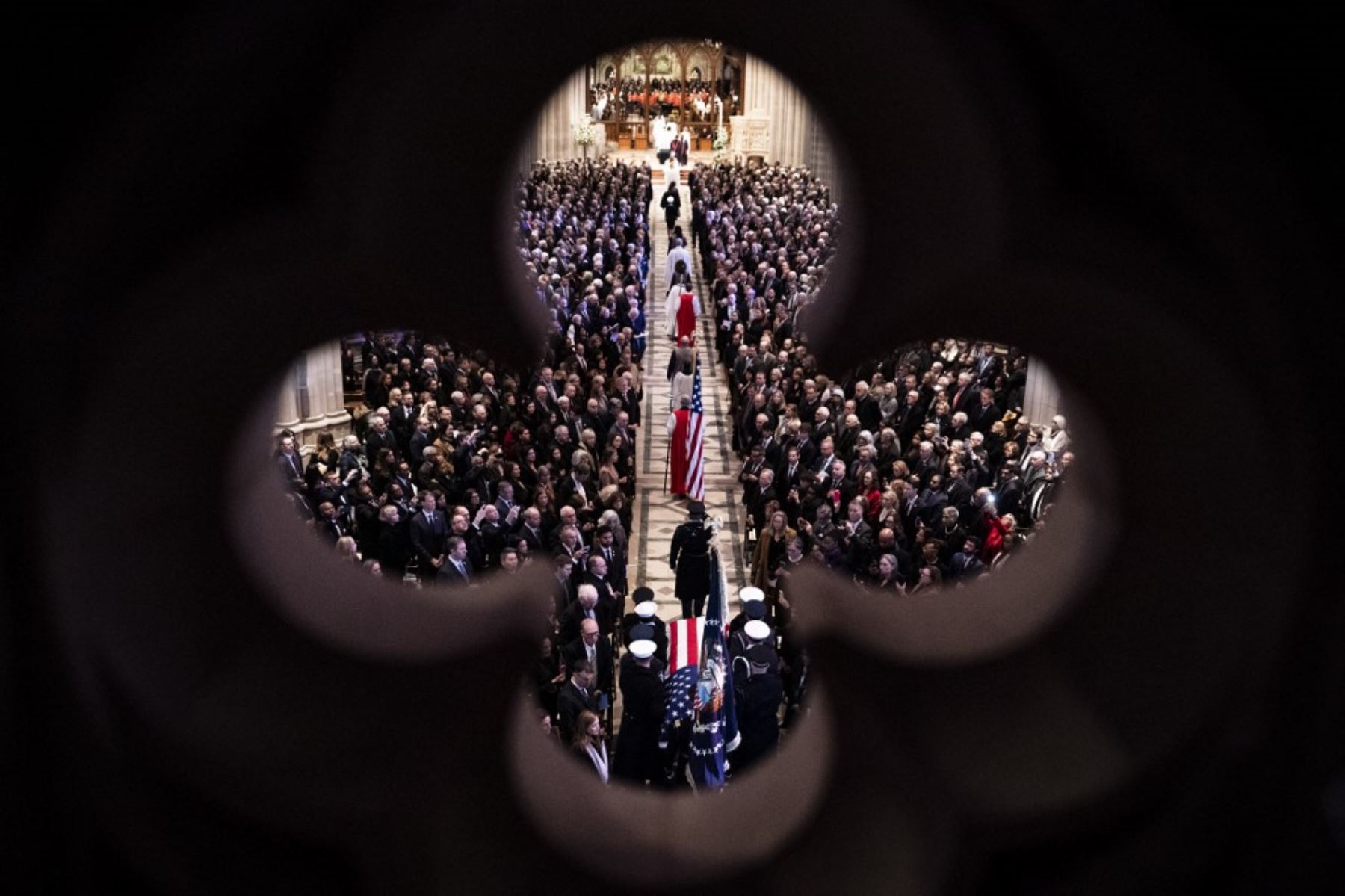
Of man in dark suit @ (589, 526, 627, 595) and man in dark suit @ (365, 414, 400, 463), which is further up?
man in dark suit @ (365, 414, 400, 463)

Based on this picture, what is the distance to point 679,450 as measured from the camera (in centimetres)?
1833

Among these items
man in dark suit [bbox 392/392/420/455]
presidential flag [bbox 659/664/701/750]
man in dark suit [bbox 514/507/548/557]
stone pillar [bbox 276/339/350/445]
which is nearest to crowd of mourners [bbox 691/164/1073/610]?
presidential flag [bbox 659/664/701/750]

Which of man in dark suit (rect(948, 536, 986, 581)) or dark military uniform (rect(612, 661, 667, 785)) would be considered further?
man in dark suit (rect(948, 536, 986, 581))

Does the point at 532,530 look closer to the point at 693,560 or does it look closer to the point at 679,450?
the point at 693,560

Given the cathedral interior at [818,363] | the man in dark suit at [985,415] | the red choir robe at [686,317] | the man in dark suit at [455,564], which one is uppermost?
the cathedral interior at [818,363]

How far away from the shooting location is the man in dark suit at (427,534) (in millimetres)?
13102

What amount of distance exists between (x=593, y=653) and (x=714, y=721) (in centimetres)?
180

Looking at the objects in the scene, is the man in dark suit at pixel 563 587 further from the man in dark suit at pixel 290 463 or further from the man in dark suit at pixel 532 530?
the man in dark suit at pixel 290 463

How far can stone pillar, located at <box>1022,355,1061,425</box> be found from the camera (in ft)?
62.4

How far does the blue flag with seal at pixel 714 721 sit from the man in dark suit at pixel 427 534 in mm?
3134

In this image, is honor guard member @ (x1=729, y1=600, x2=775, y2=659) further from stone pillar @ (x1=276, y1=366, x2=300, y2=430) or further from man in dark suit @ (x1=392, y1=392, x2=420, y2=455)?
stone pillar @ (x1=276, y1=366, x2=300, y2=430)

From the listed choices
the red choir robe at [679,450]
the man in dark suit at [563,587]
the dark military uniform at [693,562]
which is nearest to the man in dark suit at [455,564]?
the man in dark suit at [563,587]

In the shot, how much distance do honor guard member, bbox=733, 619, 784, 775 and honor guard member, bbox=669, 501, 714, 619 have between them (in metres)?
3.64

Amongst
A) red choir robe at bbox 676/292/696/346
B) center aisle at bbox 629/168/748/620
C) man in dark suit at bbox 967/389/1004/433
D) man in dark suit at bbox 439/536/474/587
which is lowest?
center aisle at bbox 629/168/748/620
